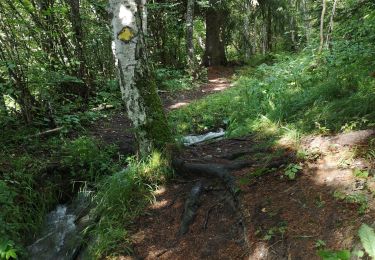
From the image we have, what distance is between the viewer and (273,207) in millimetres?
3615

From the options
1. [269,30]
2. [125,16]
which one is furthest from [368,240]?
[269,30]

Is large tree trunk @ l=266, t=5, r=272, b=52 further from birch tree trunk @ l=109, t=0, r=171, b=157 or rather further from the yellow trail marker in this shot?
the yellow trail marker

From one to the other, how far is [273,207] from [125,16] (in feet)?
10.9

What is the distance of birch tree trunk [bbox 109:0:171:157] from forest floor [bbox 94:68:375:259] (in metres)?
0.66

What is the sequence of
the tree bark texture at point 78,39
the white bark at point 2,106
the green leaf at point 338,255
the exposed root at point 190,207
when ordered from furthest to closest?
the tree bark texture at point 78,39 → the white bark at point 2,106 → the exposed root at point 190,207 → the green leaf at point 338,255

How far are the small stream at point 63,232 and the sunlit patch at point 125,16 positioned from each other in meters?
2.88

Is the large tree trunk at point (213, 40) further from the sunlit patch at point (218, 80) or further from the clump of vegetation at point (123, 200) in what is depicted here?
the clump of vegetation at point (123, 200)

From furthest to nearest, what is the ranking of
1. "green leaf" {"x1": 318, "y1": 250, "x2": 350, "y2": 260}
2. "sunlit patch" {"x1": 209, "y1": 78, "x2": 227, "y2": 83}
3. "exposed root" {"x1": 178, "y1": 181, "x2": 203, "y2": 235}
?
"sunlit patch" {"x1": 209, "y1": 78, "x2": 227, "y2": 83} → "exposed root" {"x1": 178, "y1": 181, "x2": 203, "y2": 235} → "green leaf" {"x1": 318, "y1": 250, "x2": 350, "y2": 260}

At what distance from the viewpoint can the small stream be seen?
4570 millimetres

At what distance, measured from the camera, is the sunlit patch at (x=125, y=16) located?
4.82 m

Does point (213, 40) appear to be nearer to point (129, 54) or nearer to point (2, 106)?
point (2, 106)

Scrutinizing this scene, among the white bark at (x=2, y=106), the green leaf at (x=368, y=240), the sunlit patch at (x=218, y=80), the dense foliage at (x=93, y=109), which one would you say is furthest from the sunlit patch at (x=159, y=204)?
the sunlit patch at (x=218, y=80)

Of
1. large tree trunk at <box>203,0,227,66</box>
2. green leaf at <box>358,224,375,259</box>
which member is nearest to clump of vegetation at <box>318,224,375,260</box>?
green leaf at <box>358,224,375,259</box>

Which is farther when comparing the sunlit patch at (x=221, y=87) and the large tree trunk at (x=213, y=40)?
the large tree trunk at (x=213, y=40)
